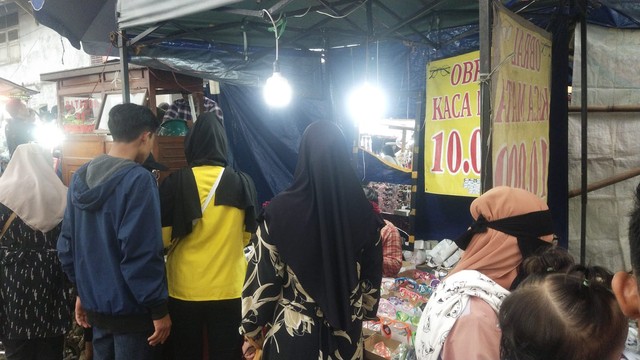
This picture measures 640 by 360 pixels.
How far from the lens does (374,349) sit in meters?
2.85

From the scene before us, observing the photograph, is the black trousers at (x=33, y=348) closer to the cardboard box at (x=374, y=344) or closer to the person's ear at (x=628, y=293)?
the cardboard box at (x=374, y=344)

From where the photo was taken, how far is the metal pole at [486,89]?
6.56 ft

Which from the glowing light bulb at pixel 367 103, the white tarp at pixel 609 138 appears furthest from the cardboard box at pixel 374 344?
the glowing light bulb at pixel 367 103

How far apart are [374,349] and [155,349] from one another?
143cm

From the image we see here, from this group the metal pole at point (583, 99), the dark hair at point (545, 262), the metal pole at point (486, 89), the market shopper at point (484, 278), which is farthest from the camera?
the metal pole at point (583, 99)

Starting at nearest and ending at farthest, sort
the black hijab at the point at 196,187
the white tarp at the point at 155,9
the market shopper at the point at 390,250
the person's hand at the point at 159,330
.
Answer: the person's hand at the point at 159,330
the white tarp at the point at 155,9
the black hijab at the point at 196,187
the market shopper at the point at 390,250

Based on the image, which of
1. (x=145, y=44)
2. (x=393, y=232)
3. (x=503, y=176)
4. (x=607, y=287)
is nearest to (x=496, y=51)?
(x=503, y=176)

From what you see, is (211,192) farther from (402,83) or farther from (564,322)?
(402,83)

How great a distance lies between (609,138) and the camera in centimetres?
375

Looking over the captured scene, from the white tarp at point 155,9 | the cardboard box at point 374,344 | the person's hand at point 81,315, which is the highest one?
the white tarp at point 155,9

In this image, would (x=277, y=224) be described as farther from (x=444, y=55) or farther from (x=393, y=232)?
(x=444, y=55)

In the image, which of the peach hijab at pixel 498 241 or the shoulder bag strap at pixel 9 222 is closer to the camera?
the peach hijab at pixel 498 241

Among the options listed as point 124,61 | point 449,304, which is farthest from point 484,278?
point 124,61

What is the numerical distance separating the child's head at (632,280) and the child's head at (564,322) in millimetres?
489
